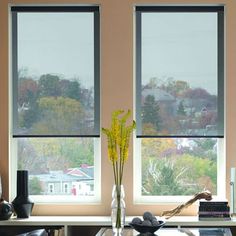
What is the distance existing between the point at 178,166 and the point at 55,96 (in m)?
1.44

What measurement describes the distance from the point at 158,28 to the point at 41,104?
1.42 metres

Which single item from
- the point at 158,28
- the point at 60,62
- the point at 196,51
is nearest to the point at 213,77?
the point at 196,51

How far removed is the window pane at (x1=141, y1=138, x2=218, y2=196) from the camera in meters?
5.91

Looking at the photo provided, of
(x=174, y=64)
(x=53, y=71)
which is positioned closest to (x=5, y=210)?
(x=53, y=71)

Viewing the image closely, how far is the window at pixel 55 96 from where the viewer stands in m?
5.93

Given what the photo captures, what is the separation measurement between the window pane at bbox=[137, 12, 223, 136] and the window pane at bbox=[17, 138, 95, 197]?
71 cm

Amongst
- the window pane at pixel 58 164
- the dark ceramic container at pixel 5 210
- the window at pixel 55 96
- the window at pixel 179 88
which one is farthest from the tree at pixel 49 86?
the dark ceramic container at pixel 5 210

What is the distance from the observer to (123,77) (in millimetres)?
5824

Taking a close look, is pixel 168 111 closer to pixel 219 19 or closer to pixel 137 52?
pixel 137 52

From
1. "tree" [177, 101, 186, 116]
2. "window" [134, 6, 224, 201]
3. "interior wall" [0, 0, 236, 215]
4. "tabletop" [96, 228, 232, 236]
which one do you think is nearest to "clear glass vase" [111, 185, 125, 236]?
"tabletop" [96, 228, 232, 236]

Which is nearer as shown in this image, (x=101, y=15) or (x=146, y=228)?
(x=146, y=228)

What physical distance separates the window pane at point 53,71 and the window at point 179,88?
1.71ft

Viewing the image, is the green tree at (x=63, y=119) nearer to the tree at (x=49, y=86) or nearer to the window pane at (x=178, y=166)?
the tree at (x=49, y=86)

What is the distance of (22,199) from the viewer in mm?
5582
